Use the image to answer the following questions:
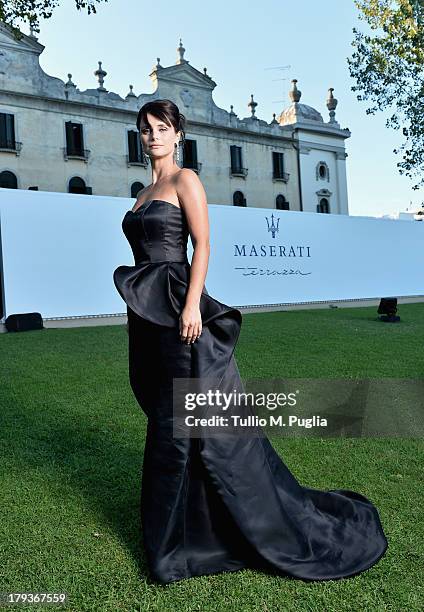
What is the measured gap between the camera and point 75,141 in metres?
27.5

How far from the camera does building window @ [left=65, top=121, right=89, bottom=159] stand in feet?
89.1

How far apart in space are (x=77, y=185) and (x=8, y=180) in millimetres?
3269

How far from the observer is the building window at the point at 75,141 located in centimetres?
2717

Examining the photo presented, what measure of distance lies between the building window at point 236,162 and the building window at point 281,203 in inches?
115

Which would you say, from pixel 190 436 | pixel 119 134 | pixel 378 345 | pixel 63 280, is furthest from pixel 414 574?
pixel 119 134

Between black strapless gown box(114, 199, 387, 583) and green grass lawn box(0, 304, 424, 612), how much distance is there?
0.08 metres

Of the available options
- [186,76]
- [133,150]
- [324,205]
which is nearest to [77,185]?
[133,150]

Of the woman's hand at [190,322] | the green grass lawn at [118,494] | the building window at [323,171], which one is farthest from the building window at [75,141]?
the woman's hand at [190,322]

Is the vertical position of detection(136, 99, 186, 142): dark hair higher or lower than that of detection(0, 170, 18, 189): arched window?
lower

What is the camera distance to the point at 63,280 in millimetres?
14898

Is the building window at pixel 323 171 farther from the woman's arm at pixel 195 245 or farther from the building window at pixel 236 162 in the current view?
the woman's arm at pixel 195 245

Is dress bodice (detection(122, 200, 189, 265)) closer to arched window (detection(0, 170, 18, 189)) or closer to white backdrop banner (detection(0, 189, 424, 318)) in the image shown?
white backdrop banner (detection(0, 189, 424, 318))

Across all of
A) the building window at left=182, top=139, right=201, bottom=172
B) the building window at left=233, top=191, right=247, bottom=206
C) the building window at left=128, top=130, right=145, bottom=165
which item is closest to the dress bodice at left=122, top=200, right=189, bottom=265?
the building window at left=128, top=130, right=145, bottom=165

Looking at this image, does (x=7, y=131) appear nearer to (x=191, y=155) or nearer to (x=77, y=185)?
(x=77, y=185)
